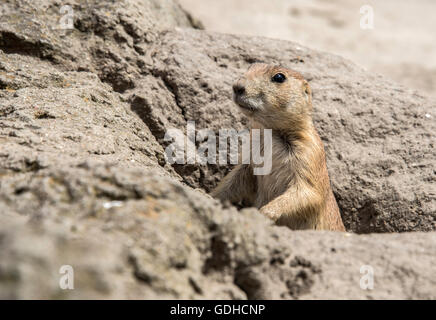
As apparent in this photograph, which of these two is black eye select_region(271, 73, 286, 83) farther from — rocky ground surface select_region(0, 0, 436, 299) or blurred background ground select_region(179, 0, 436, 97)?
blurred background ground select_region(179, 0, 436, 97)

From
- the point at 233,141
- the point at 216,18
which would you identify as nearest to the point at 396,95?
the point at 233,141

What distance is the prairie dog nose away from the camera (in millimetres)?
4117

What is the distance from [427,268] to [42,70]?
3395mm

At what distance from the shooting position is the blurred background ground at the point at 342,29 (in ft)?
35.3

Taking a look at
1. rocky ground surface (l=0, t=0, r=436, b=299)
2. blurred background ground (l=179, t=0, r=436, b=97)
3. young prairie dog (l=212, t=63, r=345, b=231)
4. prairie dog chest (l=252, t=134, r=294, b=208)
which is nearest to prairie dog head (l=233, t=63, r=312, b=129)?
young prairie dog (l=212, t=63, r=345, b=231)

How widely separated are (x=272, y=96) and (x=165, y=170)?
1.09 metres

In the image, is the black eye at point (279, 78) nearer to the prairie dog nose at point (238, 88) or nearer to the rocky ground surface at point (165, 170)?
the prairie dog nose at point (238, 88)

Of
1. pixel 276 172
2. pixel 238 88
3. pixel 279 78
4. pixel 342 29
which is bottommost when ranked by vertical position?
pixel 276 172

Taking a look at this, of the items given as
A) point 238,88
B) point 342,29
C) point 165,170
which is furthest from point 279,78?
point 342,29

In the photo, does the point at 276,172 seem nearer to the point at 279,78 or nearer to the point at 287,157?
the point at 287,157

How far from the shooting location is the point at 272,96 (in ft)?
14.1

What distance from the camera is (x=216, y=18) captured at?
38.1 ft

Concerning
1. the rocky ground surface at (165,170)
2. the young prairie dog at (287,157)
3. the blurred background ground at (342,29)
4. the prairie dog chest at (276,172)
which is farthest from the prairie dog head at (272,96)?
the blurred background ground at (342,29)
